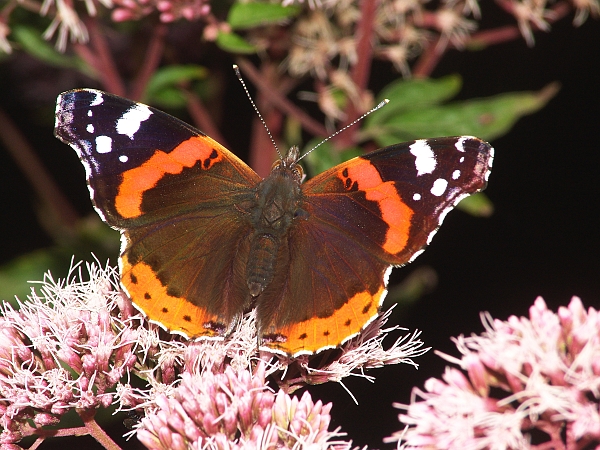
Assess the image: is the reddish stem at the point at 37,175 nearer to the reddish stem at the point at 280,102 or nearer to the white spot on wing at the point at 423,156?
Answer: the reddish stem at the point at 280,102

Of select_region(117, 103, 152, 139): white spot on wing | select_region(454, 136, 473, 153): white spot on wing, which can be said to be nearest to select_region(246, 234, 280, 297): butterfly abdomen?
select_region(117, 103, 152, 139): white spot on wing

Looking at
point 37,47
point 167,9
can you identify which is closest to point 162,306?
point 167,9

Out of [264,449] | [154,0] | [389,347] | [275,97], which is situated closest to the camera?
[264,449]

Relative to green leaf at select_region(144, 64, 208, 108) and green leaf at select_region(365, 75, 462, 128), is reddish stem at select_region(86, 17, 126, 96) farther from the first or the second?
green leaf at select_region(365, 75, 462, 128)

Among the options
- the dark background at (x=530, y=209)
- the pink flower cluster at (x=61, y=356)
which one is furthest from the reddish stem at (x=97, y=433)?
the dark background at (x=530, y=209)

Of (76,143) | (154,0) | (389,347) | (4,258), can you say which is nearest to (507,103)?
(389,347)

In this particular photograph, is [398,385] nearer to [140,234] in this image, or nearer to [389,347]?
[389,347]
